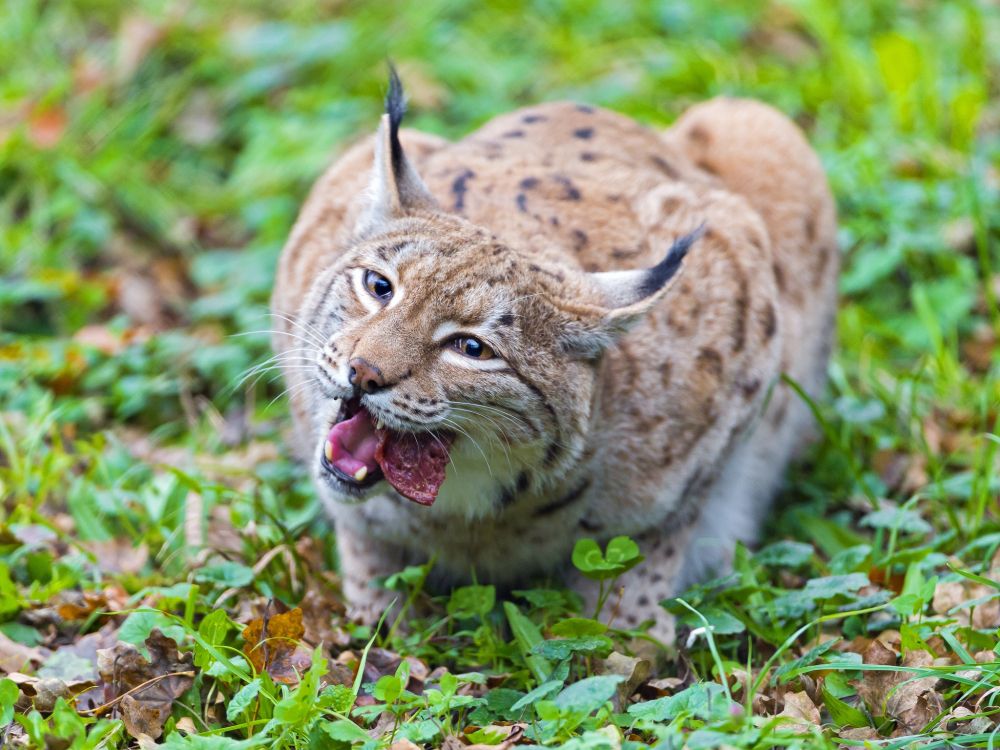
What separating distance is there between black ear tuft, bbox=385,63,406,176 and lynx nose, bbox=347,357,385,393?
1.00 m

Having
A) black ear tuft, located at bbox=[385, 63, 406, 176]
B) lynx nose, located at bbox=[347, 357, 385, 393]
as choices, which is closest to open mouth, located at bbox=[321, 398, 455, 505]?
lynx nose, located at bbox=[347, 357, 385, 393]

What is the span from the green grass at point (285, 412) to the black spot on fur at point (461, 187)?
3.72ft

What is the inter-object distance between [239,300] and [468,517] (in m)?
2.86

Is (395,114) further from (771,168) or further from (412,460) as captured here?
(771,168)

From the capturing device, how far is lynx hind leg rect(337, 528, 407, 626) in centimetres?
502

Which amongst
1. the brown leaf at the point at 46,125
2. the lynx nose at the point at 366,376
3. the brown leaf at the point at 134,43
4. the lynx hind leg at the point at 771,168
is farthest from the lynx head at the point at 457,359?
the brown leaf at the point at 134,43

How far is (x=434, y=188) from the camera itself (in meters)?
5.25

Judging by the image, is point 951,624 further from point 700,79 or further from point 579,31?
point 579,31

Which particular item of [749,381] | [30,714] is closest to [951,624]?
[749,381]

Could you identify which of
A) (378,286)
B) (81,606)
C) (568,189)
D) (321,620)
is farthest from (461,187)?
(81,606)

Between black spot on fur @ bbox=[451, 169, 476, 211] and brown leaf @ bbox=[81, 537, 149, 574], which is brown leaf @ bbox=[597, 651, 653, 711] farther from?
brown leaf @ bbox=[81, 537, 149, 574]

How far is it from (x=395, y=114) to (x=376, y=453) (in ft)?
4.17

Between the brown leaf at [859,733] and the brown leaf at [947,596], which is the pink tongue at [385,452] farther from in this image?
the brown leaf at [947,596]

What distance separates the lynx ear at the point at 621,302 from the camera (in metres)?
4.30
